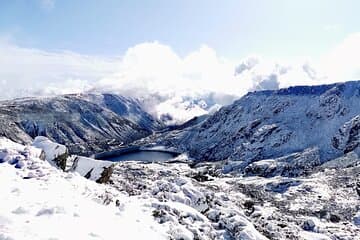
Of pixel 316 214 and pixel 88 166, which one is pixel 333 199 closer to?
pixel 316 214

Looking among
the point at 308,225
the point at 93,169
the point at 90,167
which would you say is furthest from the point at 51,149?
the point at 308,225

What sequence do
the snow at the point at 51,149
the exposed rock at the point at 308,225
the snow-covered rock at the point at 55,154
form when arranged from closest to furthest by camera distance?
the snow-covered rock at the point at 55,154
the snow at the point at 51,149
the exposed rock at the point at 308,225

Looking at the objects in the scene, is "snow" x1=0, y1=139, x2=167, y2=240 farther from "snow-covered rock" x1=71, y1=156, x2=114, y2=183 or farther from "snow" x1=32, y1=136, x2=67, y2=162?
"snow-covered rock" x1=71, y1=156, x2=114, y2=183

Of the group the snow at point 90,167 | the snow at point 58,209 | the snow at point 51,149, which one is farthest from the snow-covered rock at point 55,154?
the snow at point 58,209

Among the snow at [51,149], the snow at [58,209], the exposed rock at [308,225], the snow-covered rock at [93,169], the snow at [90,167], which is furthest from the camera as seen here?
the exposed rock at [308,225]

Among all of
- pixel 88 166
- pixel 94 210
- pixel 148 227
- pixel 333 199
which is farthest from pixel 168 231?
pixel 333 199

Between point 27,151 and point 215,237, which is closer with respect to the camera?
point 215,237

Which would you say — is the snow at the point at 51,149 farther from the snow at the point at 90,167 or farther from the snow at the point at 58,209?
the snow at the point at 58,209

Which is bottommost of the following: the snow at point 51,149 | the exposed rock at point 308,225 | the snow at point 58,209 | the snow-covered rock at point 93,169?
the exposed rock at point 308,225

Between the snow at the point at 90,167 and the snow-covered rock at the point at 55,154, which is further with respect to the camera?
the snow at the point at 90,167

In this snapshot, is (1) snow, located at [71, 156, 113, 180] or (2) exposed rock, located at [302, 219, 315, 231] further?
(2) exposed rock, located at [302, 219, 315, 231]

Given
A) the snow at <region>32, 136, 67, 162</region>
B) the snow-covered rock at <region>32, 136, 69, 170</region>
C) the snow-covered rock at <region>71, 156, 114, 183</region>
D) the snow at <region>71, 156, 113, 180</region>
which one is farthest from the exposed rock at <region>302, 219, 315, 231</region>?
the snow at <region>32, 136, 67, 162</region>
